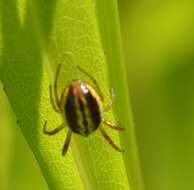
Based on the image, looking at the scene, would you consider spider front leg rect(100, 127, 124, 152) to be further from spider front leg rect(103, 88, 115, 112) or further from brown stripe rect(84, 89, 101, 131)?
brown stripe rect(84, 89, 101, 131)

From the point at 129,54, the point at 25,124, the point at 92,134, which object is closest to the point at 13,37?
the point at 25,124

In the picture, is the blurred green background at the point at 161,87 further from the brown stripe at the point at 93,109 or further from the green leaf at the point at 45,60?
the green leaf at the point at 45,60

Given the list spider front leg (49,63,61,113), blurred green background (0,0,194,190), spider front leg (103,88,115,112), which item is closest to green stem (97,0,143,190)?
spider front leg (103,88,115,112)

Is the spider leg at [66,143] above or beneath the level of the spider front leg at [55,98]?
beneath

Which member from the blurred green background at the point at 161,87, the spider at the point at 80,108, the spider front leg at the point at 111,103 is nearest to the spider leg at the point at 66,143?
the spider at the point at 80,108

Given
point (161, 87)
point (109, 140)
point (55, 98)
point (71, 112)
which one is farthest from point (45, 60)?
point (161, 87)

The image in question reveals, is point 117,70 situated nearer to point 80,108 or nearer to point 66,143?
point 66,143
